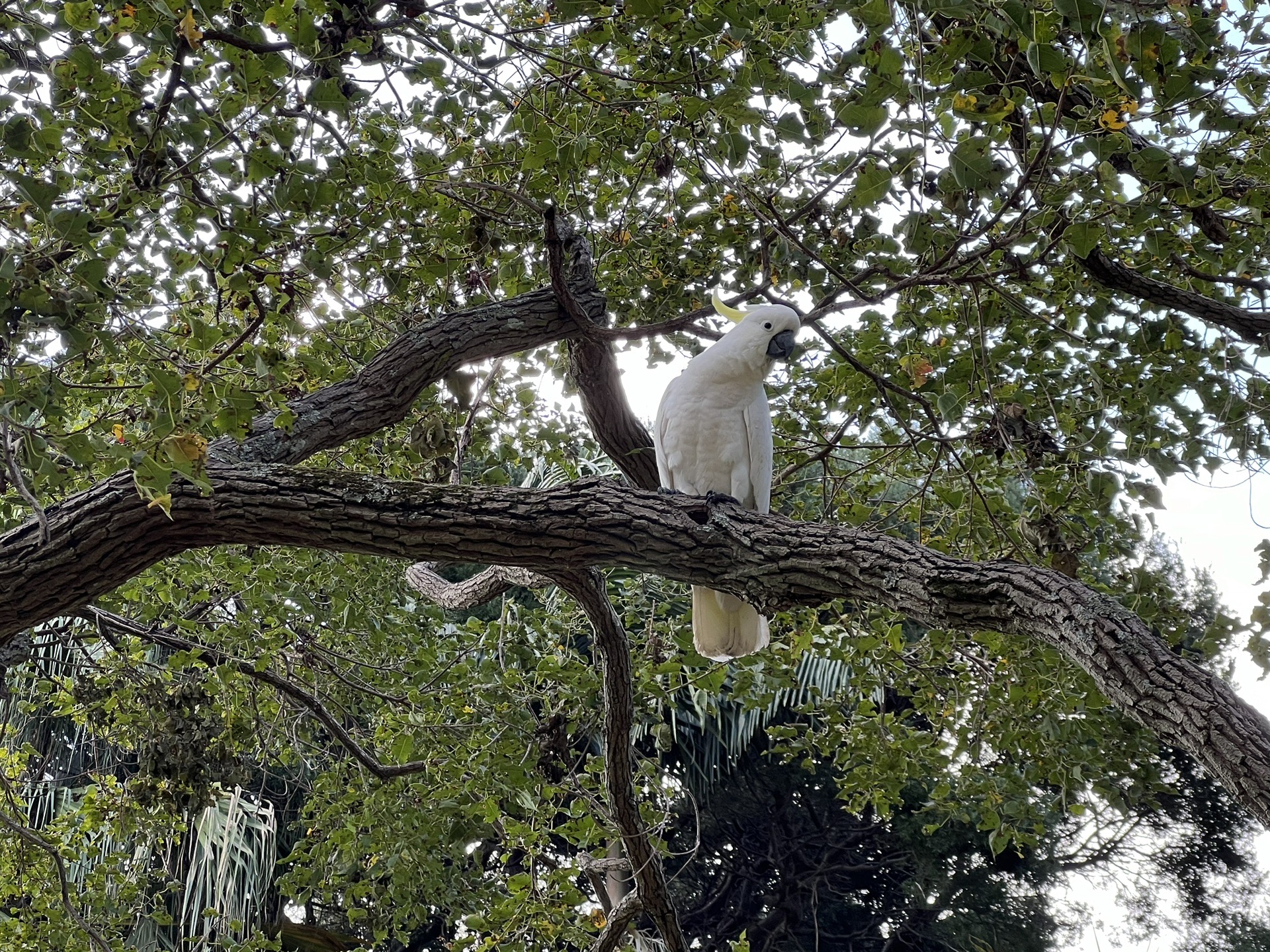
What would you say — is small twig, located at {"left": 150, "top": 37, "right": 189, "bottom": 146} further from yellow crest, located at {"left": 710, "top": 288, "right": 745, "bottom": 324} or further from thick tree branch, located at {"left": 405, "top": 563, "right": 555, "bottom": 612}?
thick tree branch, located at {"left": 405, "top": 563, "right": 555, "bottom": 612}

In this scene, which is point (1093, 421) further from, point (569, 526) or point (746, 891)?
point (746, 891)

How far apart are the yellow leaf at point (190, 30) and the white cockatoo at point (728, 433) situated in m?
1.87

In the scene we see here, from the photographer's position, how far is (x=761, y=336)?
3.16 meters

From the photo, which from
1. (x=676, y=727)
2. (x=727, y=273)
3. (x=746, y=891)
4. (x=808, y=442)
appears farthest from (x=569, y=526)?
(x=746, y=891)

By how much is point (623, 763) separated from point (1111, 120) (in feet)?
8.13

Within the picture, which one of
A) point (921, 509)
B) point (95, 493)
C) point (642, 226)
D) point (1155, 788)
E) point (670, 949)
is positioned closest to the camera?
point (95, 493)

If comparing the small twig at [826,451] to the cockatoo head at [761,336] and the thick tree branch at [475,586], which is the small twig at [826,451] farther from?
the thick tree branch at [475,586]

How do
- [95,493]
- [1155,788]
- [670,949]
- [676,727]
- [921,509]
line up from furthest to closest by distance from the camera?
[676,727] < [670,949] < [1155,788] < [921,509] < [95,493]

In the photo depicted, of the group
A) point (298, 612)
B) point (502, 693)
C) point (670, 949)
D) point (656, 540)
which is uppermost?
point (298, 612)

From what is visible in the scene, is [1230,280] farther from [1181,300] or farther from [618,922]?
[618,922]

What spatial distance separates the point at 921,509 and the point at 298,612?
2228 mm

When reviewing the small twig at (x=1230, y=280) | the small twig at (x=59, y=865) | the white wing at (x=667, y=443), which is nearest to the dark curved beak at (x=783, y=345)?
the white wing at (x=667, y=443)

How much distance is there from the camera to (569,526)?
2.22 meters

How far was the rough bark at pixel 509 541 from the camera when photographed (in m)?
2.00
